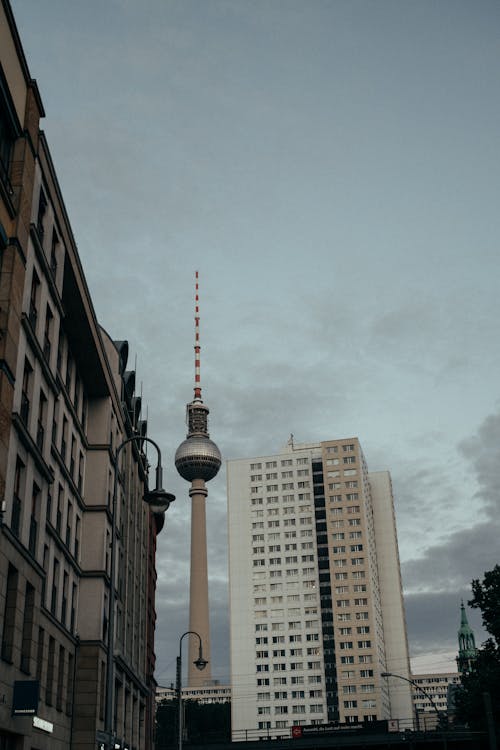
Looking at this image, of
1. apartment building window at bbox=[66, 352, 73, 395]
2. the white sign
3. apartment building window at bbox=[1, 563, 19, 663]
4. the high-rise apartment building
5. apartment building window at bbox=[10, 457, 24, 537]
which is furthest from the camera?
the high-rise apartment building

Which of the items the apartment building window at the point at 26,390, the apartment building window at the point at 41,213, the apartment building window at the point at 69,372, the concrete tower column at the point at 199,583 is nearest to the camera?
the apartment building window at the point at 26,390

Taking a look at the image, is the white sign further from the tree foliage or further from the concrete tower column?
the concrete tower column

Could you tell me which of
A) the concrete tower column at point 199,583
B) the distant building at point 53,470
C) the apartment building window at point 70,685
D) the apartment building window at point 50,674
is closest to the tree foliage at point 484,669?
the distant building at point 53,470

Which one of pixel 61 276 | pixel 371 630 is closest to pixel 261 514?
pixel 371 630

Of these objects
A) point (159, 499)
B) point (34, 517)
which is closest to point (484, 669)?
point (34, 517)

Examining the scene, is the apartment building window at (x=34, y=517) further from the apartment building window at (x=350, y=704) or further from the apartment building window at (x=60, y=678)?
the apartment building window at (x=350, y=704)

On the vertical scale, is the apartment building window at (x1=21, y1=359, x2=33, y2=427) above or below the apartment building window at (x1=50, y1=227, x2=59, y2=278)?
below

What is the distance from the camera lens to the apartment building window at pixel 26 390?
31.1 m

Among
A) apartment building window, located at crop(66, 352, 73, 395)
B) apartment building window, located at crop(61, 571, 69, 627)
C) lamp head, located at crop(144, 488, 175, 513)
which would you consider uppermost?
apartment building window, located at crop(66, 352, 73, 395)

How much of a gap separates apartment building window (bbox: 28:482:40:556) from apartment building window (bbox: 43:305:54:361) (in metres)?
5.30

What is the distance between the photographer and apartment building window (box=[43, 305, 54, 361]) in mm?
34875

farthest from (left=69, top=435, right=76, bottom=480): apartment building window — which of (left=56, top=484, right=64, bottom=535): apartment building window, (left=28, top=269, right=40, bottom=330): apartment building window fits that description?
(left=28, top=269, right=40, bottom=330): apartment building window

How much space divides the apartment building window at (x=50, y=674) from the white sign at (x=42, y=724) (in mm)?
1777

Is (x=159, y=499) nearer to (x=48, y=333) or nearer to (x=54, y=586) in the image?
(x=48, y=333)
